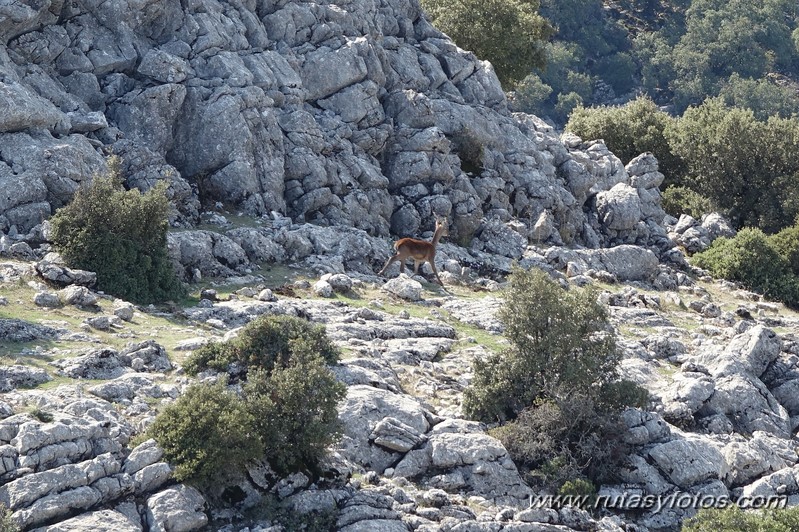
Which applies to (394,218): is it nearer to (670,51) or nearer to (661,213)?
(661,213)

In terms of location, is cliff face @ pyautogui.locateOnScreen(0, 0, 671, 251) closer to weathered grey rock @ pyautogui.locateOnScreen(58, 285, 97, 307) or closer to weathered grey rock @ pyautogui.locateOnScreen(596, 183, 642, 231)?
weathered grey rock @ pyautogui.locateOnScreen(596, 183, 642, 231)

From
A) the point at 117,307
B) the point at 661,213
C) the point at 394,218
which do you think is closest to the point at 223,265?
the point at 117,307

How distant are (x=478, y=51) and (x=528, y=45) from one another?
3174 millimetres

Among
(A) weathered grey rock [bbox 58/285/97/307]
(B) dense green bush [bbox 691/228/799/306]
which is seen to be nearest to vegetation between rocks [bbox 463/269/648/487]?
(A) weathered grey rock [bbox 58/285/97/307]

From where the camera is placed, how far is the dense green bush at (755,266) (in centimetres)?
4288

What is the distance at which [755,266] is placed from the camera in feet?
145

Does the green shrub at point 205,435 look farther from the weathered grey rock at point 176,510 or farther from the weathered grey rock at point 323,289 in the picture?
the weathered grey rock at point 323,289

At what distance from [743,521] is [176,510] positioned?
32.7 ft

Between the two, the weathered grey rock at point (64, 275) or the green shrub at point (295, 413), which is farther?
the weathered grey rock at point (64, 275)

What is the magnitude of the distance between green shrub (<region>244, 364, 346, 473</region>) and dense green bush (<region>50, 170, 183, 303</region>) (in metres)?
9.43

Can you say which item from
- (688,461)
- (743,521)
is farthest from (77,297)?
(743,521)

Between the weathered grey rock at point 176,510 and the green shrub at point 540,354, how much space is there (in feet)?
24.0

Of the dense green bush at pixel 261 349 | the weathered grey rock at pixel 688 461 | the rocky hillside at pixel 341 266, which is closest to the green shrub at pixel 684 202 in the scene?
the rocky hillside at pixel 341 266

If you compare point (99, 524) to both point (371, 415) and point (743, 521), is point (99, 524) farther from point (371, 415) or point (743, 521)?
point (743, 521)
